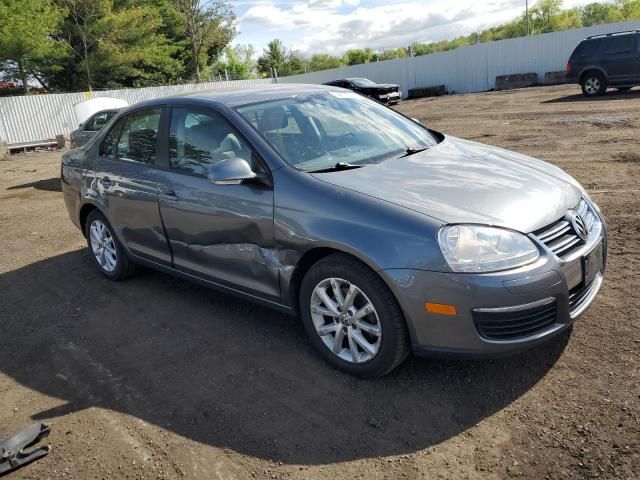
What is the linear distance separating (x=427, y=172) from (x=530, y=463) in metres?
1.77

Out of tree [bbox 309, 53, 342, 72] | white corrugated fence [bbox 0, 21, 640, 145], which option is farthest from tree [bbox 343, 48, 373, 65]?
white corrugated fence [bbox 0, 21, 640, 145]

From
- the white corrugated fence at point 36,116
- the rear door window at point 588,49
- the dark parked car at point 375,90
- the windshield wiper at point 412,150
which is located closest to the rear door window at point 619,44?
the rear door window at point 588,49

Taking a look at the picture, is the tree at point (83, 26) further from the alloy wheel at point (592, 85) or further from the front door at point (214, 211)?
the front door at point (214, 211)

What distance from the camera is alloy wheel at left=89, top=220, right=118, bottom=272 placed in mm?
5227

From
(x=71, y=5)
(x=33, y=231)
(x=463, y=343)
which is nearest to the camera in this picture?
(x=463, y=343)

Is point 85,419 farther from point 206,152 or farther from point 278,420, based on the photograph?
point 206,152

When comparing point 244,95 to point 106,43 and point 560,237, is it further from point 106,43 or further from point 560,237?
point 106,43

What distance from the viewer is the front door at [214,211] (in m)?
3.53

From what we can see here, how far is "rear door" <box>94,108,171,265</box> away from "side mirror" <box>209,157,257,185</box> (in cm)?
110

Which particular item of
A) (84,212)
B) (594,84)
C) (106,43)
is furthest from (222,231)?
(106,43)

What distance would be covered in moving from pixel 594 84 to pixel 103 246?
15956 millimetres

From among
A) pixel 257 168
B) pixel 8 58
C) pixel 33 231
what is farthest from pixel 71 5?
pixel 257 168

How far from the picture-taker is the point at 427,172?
343 centimetres

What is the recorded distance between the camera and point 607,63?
15.9 meters
